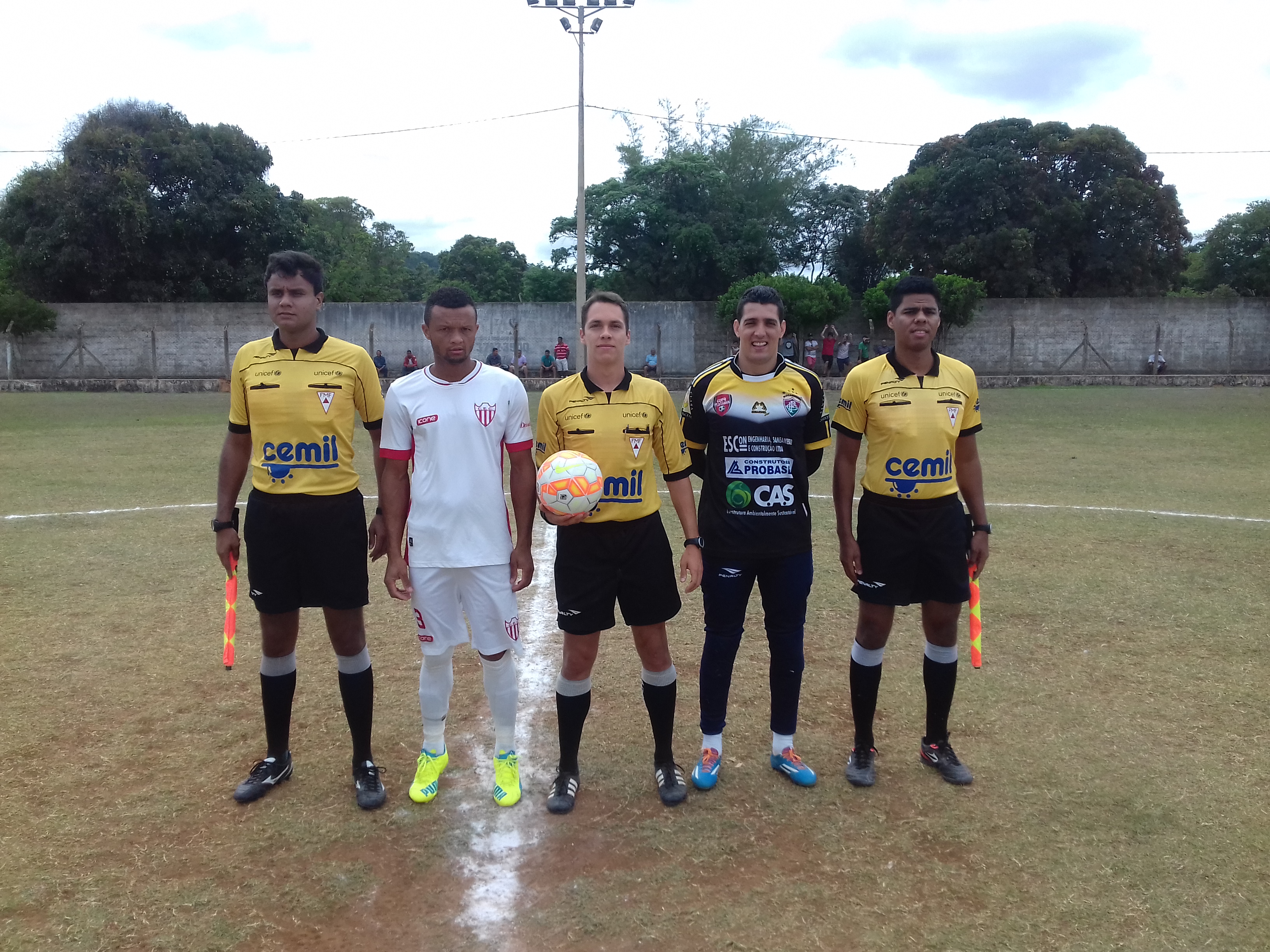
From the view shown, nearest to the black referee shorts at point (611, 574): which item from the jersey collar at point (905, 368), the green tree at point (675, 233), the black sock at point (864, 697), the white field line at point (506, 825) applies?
the white field line at point (506, 825)

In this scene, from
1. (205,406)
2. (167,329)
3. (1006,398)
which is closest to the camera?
(205,406)

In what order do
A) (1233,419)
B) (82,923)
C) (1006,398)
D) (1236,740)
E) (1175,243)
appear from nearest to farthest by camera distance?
(82,923)
(1236,740)
(1233,419)
(1006,398)
(1175,243)

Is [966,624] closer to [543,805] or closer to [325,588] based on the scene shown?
[543,805]

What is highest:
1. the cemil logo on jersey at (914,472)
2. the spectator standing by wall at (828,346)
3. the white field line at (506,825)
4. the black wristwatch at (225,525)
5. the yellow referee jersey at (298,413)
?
the spectator standing by wall at (828,346)

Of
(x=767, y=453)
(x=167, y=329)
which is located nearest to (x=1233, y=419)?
(x=767, y=453)

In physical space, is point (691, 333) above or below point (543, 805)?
above

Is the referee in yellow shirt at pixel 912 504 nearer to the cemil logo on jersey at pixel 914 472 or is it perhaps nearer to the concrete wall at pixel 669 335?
the cemil logo on jersey at pixel 914 472

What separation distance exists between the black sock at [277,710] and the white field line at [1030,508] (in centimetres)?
545

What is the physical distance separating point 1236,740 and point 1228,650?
1.37 metres

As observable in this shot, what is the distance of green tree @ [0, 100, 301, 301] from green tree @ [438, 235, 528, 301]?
16.2 metres

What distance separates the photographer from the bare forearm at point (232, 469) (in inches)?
154

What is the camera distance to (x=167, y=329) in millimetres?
33812

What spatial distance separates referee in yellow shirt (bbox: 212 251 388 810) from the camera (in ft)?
12.5

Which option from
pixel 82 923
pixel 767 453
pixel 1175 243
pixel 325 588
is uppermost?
pixel 1175 243
